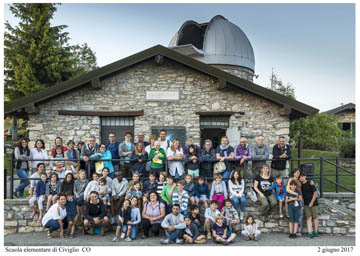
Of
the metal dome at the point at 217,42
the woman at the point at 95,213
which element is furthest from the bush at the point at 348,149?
the woman at the point at 95,213

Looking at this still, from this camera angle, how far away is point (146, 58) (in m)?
8.93

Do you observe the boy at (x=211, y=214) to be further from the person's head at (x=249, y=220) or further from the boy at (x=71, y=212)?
the boy at (x=71, y=212)

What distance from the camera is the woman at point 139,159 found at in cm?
707

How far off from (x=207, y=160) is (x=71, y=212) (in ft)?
10.9

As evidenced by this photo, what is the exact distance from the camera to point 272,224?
7.07 metres

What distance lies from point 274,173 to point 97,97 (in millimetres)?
5688

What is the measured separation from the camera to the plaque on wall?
9250 millimetres

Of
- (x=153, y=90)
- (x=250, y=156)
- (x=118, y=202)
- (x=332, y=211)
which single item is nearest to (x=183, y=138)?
(x=153, y=90)

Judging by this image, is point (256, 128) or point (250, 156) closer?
point (250, 156)

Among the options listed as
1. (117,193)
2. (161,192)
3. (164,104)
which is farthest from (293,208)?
(164,104)

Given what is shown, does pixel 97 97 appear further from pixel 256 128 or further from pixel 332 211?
pixel 332 211

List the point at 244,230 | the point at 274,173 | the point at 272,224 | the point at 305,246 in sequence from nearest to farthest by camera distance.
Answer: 1. the point at 305,246
2. the point at 244,230
3. the point at 272,224
4. the point at 274,173

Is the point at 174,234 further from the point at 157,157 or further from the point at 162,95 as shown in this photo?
the point at 162,95

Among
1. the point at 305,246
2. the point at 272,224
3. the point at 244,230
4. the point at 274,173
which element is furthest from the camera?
the point at 274,173
